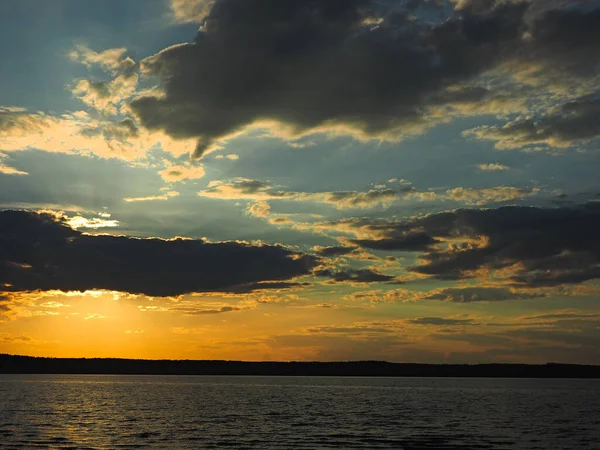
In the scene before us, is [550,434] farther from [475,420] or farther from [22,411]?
[22,411]

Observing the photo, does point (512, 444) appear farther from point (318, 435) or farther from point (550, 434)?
point (318, 435)

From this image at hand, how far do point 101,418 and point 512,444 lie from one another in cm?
6543

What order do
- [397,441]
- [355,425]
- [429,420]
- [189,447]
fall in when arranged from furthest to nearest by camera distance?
1. [429,420]
2. [355,425]
3. [397,441]
4. [189,447]

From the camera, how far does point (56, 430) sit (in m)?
85.2

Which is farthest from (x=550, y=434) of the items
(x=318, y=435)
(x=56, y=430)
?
(x=56, y=430)

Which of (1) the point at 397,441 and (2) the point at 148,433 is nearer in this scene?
(1) the point at 397,441

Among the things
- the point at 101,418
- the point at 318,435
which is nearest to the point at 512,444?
the point at 318,435

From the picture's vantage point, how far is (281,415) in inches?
4498

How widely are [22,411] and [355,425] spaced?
6517 centimetres

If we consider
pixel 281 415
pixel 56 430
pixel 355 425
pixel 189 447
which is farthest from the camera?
pixel 281 415

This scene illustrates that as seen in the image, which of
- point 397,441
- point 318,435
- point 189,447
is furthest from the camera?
point 318,435

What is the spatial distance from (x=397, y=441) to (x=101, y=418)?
54.4 meters

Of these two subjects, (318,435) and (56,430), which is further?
(56,430)

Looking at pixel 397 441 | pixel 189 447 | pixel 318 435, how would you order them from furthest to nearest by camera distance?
pixel 318 435, pixel 397 441, pixel 189 447
